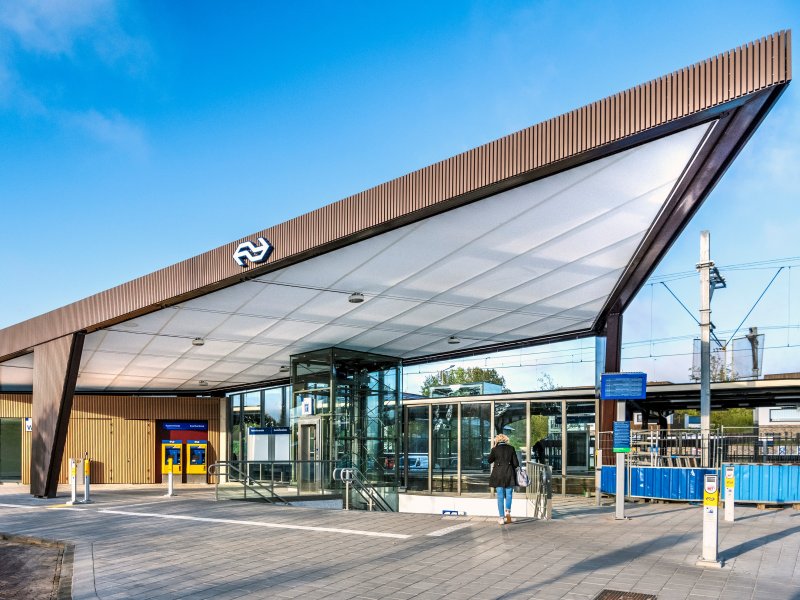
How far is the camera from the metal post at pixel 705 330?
1498 centimetres

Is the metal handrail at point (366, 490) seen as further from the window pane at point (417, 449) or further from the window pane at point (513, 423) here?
the window pane at point (513, 423)

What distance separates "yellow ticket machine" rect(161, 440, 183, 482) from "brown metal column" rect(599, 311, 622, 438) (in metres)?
16.7

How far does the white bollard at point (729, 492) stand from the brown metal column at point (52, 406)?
1439cm

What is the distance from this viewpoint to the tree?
2339 cm

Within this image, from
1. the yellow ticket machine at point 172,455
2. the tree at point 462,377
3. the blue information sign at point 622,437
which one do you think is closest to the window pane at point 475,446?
the tree at point 462,377

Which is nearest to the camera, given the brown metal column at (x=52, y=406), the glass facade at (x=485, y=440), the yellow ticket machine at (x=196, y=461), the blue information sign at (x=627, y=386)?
the blue information sign at (x=627, y=386)

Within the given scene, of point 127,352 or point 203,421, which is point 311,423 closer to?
point 127,352

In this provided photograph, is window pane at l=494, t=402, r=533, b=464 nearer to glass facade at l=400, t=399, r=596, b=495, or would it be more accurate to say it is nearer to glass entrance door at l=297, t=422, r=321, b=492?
glass facade at l=400, t=399, r=596, b=495

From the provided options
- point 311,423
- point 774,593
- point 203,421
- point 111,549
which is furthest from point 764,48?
point 203,421

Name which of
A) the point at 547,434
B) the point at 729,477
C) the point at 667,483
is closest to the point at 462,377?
the point at 547,434

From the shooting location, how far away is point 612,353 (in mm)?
19531

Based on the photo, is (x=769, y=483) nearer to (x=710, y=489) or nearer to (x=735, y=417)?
(x=710, y=489)

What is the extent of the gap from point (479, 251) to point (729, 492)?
5.72m

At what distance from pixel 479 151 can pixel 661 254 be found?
20.6 feet
